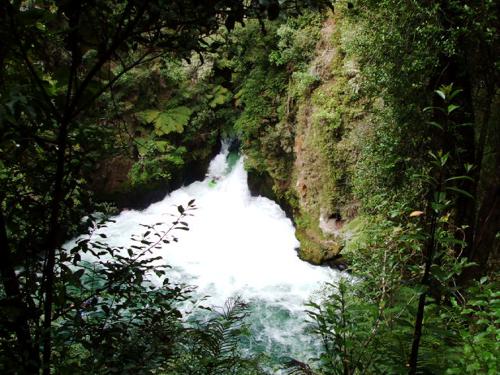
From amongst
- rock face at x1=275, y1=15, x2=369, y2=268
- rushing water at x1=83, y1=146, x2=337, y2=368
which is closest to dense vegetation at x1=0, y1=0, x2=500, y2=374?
rock face at x1=275, y1=15, x2=369, y2=268

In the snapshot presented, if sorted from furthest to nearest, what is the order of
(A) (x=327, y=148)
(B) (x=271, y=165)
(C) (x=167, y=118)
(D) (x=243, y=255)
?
(C) (x=167, y=118), (B) (x=271, y=165), (D) (x=243, y=255), (A) (x=327, y=148)

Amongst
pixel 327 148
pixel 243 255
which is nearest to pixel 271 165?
pixel 243 255

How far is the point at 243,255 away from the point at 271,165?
2323mm

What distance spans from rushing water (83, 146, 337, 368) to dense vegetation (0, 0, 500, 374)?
452 millimetres

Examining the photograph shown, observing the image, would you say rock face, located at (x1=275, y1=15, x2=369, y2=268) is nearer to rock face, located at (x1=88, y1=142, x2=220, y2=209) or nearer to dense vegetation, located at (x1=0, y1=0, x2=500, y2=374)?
dense vegetation, located at (x1=0, y1=0, x2=500, y2=374)

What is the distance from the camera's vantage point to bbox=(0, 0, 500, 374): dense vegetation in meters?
1.25

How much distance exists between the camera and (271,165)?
9281mm

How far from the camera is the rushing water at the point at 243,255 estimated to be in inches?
240

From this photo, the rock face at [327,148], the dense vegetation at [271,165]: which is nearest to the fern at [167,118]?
the dense vegetation at [271,165]

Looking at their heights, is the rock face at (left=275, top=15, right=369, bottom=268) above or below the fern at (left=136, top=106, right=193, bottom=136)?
below

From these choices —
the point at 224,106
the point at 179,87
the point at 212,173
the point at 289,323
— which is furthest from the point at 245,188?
the point at 289,323

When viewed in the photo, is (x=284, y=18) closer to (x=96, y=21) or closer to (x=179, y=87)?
(x=96, y=21)

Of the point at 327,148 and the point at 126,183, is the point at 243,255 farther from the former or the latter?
the point at 126,183

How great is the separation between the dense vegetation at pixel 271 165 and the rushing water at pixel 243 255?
452 mm
